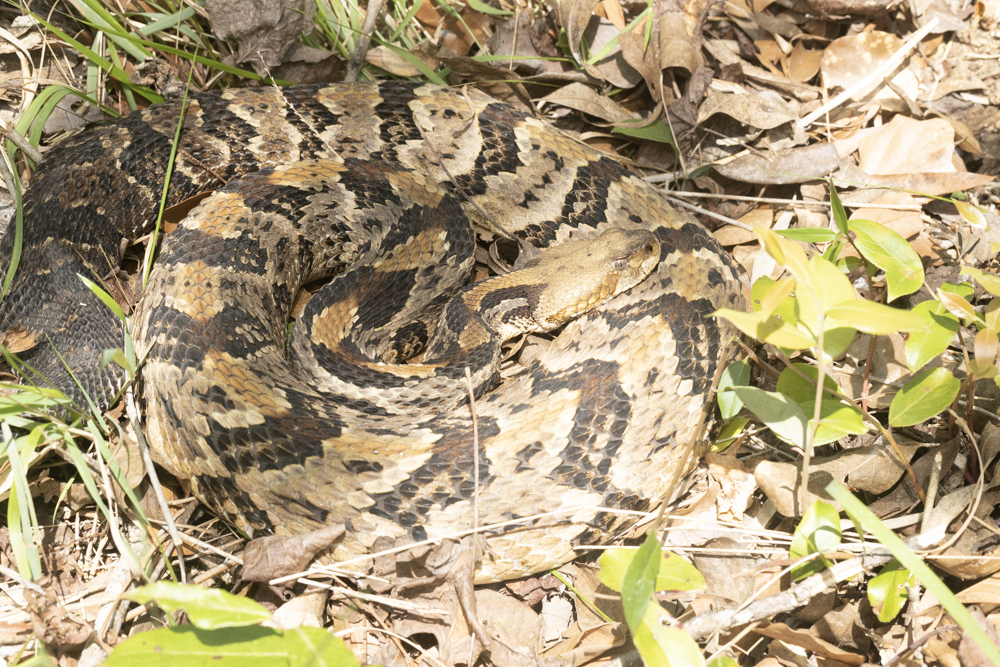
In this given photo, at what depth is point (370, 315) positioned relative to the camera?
342 cm

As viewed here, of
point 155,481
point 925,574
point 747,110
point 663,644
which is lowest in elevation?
point 155,481

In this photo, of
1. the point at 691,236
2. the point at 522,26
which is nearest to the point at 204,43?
the point at 522,26

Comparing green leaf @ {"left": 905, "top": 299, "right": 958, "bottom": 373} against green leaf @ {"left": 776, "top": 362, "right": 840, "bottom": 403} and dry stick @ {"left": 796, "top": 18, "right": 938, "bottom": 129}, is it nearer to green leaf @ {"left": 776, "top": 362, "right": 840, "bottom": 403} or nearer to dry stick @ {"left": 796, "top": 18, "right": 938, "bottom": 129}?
green leaf @ {"left": 776, "top": 362, "right": 840, "bottom": 403}

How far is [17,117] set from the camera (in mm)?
3465

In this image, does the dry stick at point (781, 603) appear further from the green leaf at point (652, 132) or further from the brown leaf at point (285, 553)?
the green leaf at point (652, 132)

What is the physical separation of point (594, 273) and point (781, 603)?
166cm

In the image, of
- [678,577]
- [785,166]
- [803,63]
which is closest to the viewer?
[678,577]

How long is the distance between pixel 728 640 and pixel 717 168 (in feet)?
8.10

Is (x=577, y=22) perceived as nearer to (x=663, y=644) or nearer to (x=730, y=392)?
(x=730, y=392)

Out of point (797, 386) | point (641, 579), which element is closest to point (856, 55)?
point (797, 386)

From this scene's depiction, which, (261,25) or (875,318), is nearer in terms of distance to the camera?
(875,318)

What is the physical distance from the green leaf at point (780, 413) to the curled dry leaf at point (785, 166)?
1.90 meters

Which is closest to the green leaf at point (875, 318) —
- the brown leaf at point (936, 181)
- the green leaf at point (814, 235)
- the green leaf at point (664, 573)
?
the green leaf at point (664, 573)

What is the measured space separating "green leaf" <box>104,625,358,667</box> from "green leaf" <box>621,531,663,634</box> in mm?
729
